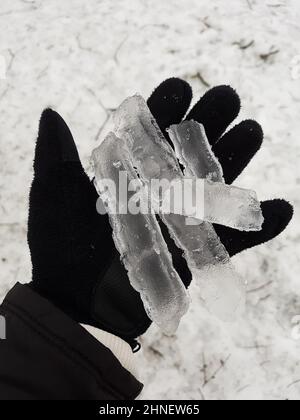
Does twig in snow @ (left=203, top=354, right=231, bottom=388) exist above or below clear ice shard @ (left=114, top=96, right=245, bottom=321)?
below

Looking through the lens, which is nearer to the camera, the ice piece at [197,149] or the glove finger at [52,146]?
the glove finger at [52,146]

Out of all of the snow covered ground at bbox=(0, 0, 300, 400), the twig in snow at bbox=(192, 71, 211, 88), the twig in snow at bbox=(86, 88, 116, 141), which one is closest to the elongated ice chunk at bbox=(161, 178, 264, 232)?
the snow covered ground at bbox=(0, 0, 300, 400)

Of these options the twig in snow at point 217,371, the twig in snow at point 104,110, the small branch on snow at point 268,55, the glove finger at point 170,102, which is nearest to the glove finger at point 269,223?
the glove finger at point 170,102

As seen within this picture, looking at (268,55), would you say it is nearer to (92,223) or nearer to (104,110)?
(104,110)

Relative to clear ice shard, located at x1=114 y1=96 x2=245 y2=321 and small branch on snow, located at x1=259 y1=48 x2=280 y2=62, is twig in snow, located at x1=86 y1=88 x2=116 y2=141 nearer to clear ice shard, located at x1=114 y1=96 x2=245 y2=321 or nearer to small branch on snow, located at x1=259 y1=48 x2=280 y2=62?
clear ice shard, located at x1=114 y1=96 x2=245 y2=321

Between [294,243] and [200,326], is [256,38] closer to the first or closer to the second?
[294,243]

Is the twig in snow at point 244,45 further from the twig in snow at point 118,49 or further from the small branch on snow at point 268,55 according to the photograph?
the twig in snow at point 118,49
